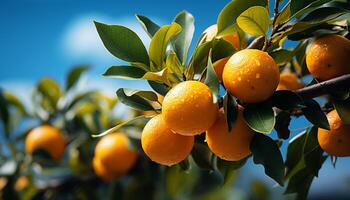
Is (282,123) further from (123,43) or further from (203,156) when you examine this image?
(123,43)

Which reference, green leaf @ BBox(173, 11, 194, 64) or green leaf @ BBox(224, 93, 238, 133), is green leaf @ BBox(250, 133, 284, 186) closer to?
green leaf @ BBox(224, 93, 238, 133)

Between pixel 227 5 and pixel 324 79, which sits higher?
pixel 227 5

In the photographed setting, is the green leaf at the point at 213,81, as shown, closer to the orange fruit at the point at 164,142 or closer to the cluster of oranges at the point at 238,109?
the cluster of oranges at the point at 238,109

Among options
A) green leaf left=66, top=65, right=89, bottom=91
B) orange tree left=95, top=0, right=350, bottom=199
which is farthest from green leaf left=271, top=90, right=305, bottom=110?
green leaf left=66, top=65, right=89, bottom=91

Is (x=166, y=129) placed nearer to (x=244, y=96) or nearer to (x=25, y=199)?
(x=244, y=96)

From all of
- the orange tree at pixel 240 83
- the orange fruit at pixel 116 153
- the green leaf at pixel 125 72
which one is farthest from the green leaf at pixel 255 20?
the orange fruit at pixel 116 153

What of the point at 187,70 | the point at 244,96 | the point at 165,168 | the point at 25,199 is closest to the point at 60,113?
the point at 25,199
